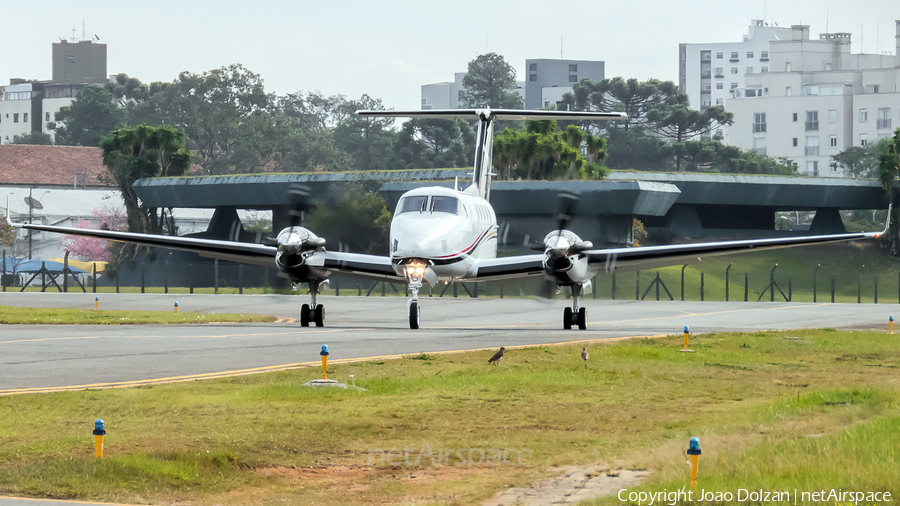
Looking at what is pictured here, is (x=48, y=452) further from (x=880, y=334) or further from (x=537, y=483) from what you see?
(x=880, y=334)

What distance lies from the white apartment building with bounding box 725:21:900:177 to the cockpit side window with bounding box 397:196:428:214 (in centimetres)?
11411

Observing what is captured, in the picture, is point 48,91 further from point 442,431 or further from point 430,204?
point 442,431

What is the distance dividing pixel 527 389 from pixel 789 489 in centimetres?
791

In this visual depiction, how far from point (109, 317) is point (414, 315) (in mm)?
12930

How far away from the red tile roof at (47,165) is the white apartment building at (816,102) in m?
88.1

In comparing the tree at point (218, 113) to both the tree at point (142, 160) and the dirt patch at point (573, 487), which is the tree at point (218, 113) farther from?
the dirt patch at point (573, 487)

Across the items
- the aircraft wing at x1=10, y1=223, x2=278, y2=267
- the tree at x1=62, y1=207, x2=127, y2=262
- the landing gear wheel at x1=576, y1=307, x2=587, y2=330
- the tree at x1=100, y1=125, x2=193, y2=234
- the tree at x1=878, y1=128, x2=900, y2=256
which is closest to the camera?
the aircraft wing at x1=10, y1=223, x2=278, y2=267

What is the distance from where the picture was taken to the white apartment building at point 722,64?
18925 centimetres

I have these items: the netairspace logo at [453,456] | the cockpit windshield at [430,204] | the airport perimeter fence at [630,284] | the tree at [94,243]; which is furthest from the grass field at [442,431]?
the tree at [94,243]

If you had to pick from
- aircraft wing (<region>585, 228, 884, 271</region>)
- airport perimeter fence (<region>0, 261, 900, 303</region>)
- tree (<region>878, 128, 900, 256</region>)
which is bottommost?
airport perimeter fence (<region>0, 261, 900, 303</region>)

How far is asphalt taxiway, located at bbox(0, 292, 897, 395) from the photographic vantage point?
760 inches

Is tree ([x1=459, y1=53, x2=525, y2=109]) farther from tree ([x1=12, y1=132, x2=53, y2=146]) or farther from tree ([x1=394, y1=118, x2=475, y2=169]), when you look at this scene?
tree ([x1=12, y1=132, x2=53, y2=146])

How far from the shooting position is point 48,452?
10.8m

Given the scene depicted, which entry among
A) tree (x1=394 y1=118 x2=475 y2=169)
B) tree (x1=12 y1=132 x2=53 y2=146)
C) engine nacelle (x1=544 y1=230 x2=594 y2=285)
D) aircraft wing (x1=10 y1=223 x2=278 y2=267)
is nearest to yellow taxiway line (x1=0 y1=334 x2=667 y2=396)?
engine nacelle (x1=544 y1=230 x2=594 y2=285)
